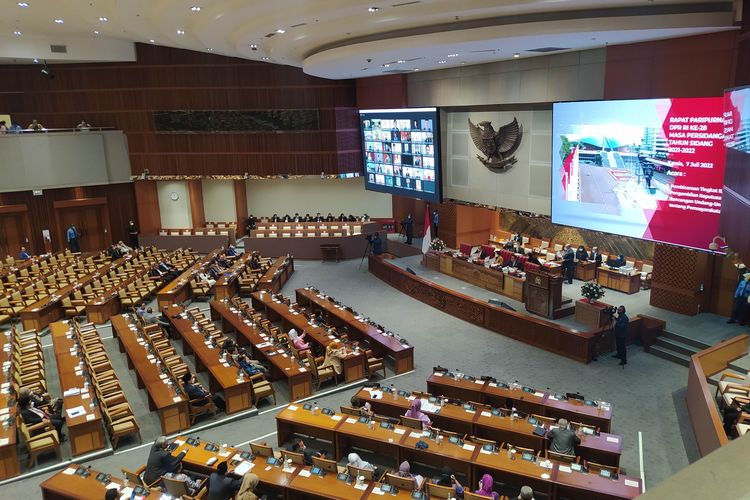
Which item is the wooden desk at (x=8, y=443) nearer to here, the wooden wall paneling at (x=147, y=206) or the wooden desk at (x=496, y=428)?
the wooden desk at (x=496, y=428)

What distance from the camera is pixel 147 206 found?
75.6 ft

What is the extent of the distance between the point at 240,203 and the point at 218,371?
49.7 ft

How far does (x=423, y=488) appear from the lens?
6.47 metres

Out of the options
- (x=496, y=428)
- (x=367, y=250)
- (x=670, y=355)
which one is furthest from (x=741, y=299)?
(x=367, y=250)

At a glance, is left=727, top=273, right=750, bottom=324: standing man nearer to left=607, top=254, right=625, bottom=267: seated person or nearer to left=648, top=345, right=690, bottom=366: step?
left=648, top=345, right=690, bottom=366: step

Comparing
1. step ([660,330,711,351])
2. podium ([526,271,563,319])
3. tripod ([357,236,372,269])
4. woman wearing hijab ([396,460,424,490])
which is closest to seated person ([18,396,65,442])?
woman wearing hijab ([396,460,424,490])

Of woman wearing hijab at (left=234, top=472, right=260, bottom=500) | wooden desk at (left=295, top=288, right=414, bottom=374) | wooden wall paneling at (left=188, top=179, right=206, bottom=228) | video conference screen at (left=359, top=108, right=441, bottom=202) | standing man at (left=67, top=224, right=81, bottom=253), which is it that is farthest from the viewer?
wooden wall paneling at (left=188, top=179, right=206, bottom=228)

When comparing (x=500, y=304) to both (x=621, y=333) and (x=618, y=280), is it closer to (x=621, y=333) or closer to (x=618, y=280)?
(x=621, y=333)

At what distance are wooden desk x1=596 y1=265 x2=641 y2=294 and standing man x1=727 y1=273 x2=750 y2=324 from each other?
2.63m

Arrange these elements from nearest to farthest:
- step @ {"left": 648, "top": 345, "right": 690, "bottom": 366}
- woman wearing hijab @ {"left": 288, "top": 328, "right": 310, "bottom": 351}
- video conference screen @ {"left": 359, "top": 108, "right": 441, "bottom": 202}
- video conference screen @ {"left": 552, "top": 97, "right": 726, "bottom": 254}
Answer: video conference screen @ {"left": 552, "top": 97, "right": 726, "bottom": 254} → step @ {"left": 648, "top": 345, "right": 690, "bottom": 366} → woman wearing hijab @ {"left": 288, "top": 328, "right": 310, "bottom": 351} → video conference screen @ {"left": 359, "top": 108, "right": 441, "bottom": 202}

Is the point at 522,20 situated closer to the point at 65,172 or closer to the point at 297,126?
the point at 297,126

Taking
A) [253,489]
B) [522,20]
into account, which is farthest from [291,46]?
[253,489]

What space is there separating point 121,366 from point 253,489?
22.2 ft

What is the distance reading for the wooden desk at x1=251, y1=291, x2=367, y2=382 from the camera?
417 inches
